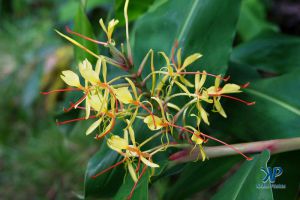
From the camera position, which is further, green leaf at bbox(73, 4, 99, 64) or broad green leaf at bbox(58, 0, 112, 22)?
broad green leaf at bbox(58, 0, 112, 22)

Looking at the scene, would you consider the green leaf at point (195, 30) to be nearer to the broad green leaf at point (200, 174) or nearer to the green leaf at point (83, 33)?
the green leaf at point (83, 33)

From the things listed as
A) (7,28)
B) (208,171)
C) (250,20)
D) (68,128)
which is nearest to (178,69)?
(208,171)

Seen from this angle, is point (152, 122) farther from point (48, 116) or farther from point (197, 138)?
point (48, 116)

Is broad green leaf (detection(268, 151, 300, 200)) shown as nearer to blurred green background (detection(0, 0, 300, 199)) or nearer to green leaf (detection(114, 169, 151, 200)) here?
green leaf (detection(114, 169, 151, 200))

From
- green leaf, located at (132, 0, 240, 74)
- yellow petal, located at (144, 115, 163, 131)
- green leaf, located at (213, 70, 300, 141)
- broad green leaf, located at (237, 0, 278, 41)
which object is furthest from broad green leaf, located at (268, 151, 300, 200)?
broad green leaf, located at (237, 0, 278, 41)

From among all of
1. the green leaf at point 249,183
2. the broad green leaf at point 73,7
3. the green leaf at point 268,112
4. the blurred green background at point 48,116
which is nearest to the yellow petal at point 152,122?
the green leaf at point 249,183

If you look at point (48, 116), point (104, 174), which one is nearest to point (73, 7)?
point (48, 116)

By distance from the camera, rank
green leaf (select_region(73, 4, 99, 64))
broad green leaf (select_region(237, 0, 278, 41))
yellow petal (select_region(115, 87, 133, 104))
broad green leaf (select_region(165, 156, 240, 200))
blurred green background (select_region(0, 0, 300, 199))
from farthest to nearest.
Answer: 1. blurred green background (select_region(0, 0, 300, 199))
2. broad green leaf (select_region(237, 0, 278, 41))
3. broad green leaf (select_region(165, 156, 240, 200))
4. green leaf (select_region(73, 4, 99, 64))
5. yellow petal (select_region(115, 87, 133, 104))

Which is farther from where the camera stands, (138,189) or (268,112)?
(268,112)
